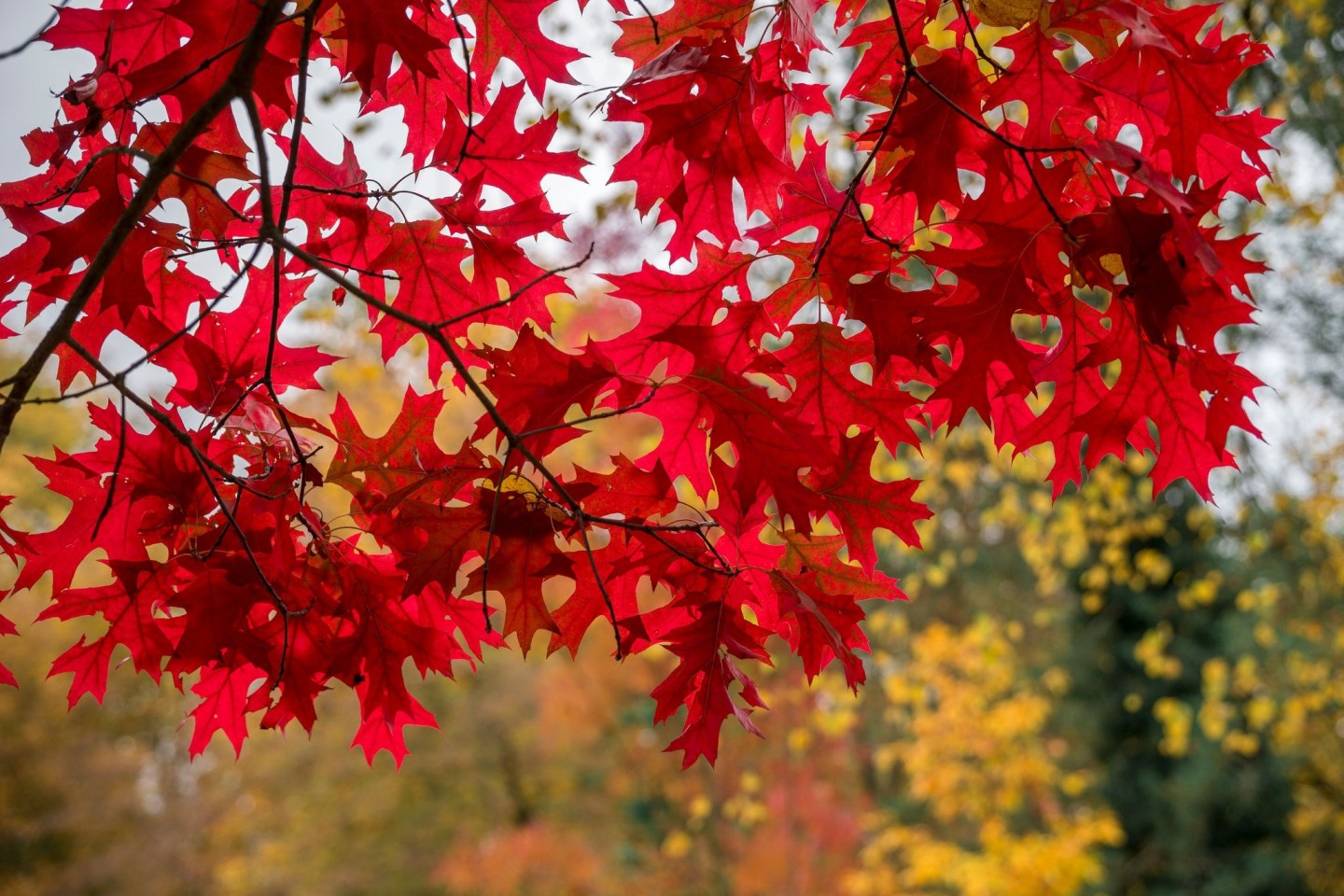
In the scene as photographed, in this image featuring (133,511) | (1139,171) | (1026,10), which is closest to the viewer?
(1139,171)

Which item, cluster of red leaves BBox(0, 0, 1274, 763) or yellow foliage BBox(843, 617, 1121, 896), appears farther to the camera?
yellow foliage BBox(843, 617, 1121, 896)

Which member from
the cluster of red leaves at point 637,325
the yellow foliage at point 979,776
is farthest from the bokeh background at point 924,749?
the cluster of red leaves at point 637,325

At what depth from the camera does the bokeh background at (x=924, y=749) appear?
18.6 feet

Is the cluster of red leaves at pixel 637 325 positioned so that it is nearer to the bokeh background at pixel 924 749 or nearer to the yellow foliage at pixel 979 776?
the bokeh background at pixel 924 749

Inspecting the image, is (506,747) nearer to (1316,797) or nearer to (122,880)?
(122,880)

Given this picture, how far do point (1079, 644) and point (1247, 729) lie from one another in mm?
1754

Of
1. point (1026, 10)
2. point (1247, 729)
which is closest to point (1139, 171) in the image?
point (1026, 10)

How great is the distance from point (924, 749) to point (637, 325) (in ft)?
20.3

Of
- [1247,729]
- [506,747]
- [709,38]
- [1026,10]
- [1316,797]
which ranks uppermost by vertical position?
[506,747]

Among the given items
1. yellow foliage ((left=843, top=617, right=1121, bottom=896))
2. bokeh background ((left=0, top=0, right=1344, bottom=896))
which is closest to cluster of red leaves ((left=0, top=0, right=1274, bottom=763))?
bokeh background ((left=0, top=0, right=1344, bottom=896))

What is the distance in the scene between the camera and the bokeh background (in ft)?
18.6

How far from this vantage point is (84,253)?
3.85ft

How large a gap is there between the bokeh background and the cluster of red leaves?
3.67m

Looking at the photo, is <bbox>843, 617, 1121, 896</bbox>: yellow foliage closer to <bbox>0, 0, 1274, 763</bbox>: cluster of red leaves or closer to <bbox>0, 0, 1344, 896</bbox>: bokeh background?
<bbox>0, 0, 1344, 896</bbox>: bokeh background
